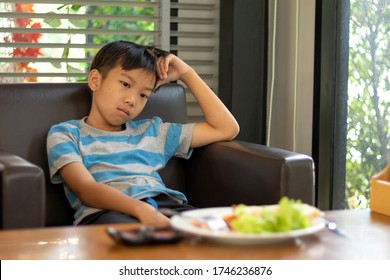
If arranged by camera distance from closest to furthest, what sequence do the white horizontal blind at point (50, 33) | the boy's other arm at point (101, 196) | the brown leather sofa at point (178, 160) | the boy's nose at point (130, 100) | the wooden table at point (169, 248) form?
the wooden table at point (169, 248) → the boy's other arm at point (101, 196) → the brown leather sofa at point (178, 160) → the boy's nose at point (130, 100) → the white horizontal blind at point (50, 33)

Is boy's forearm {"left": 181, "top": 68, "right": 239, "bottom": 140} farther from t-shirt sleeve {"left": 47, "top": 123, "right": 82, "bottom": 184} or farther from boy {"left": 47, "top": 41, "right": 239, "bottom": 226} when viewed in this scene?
t-shirt sleeve {"left": 47, "top": 123, "right": 82, "bottom": 184}

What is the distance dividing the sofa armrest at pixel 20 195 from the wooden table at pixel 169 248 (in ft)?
1.31

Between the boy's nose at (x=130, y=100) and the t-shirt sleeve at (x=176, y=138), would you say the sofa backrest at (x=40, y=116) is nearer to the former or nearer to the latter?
the t-shirt sleeve at (x=176, y=138)

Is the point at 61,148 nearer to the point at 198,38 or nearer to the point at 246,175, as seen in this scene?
the point at 246,175

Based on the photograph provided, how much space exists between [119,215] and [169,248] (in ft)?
2.73

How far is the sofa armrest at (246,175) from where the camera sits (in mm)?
2242

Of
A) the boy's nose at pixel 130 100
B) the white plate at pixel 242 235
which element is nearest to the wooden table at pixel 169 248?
the white plate at pixel 242 235

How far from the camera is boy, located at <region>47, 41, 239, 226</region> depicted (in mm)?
2342

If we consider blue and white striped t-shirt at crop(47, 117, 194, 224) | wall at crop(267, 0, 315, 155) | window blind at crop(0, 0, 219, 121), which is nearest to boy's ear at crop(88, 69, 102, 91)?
blue and white striped t-shirt at crop(47, 117, 194, 224)

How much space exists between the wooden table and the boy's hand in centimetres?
113

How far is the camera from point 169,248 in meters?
1.42

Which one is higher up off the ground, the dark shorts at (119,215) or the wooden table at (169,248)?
the wooden table at (169,248)

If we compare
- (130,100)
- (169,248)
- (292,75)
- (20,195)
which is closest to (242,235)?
(169,248)

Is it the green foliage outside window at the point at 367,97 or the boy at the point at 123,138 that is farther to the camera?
the green foliage outside window at the point at 367,97
